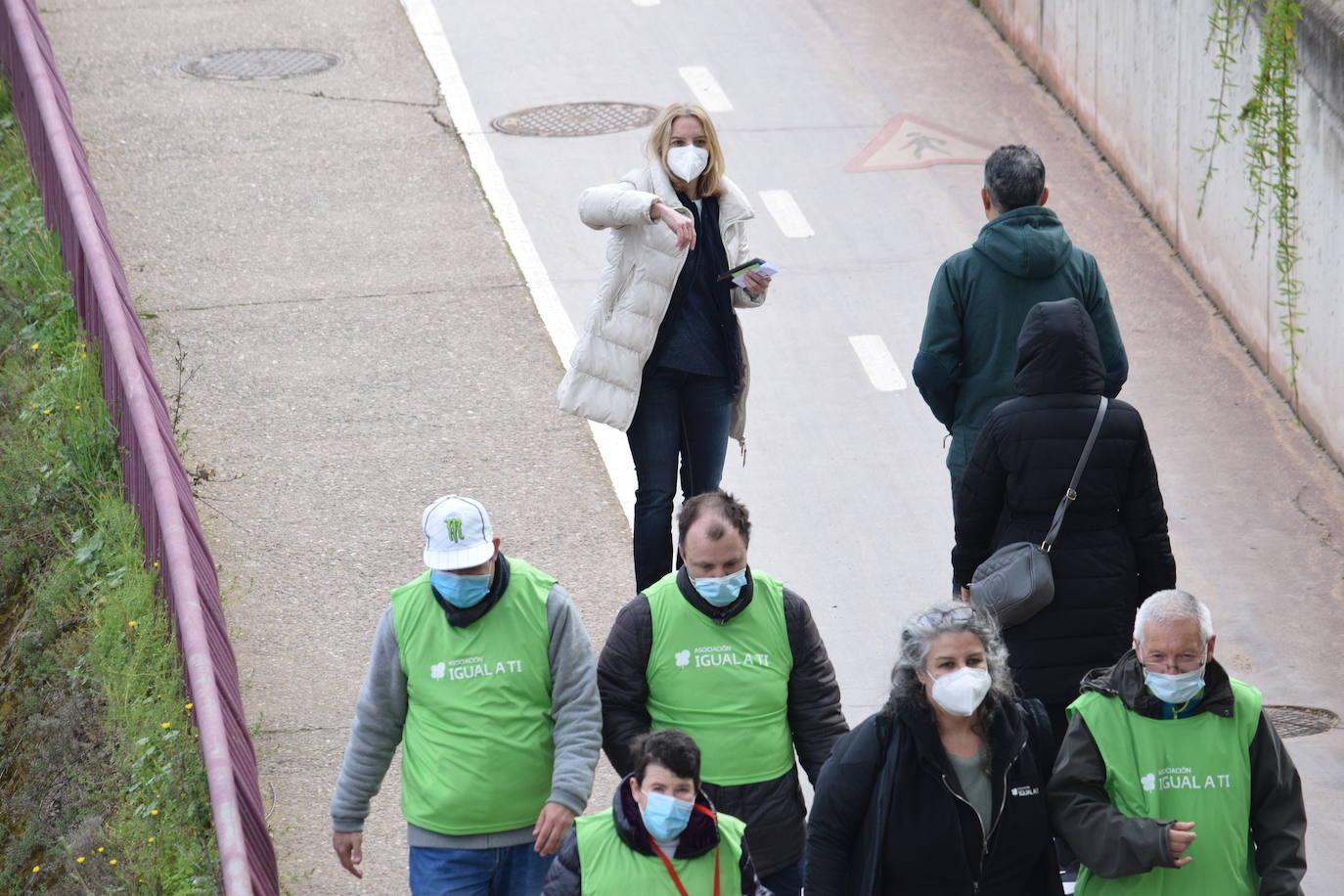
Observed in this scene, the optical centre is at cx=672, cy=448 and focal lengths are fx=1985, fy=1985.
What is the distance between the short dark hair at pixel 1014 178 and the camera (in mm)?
6836

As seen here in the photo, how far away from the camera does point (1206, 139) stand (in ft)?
37.2

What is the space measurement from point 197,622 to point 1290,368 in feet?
19.7

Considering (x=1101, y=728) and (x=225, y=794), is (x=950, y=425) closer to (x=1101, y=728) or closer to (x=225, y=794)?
(x=1101, y=728)

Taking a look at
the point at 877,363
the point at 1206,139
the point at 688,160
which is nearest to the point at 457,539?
the point at 688,160

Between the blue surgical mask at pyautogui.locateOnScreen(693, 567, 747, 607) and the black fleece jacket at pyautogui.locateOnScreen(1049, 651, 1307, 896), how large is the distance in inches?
40.1

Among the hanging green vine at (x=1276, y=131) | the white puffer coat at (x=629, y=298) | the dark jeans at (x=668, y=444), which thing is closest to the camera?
the white puffer coat at (x=629, y=298)

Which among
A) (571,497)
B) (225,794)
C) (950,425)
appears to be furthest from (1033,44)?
(225,794)

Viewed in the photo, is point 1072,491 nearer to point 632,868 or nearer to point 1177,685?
point 1177,685

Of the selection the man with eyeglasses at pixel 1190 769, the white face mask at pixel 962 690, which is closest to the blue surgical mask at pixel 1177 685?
the man with eyeglasses at pixel 1190 769

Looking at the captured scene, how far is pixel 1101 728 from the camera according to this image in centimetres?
503

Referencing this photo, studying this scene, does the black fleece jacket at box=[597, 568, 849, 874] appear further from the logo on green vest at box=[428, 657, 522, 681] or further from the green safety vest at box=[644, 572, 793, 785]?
the logo on green vest at box=[428, 657, 522, 681]

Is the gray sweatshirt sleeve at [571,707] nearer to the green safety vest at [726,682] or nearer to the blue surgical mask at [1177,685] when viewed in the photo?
the green safety vest at [726,682]

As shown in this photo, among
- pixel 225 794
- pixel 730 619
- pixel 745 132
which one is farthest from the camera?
pixel 745 132

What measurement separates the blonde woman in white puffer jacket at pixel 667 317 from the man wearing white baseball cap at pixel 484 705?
2016 millimetres
